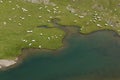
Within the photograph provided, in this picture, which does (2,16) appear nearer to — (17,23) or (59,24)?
(17,23)

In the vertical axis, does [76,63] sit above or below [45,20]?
above

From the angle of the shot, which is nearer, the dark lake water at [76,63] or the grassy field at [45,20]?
the dark lake water at [76,63]

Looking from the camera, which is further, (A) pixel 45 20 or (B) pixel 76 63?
(A) pixel 45 20

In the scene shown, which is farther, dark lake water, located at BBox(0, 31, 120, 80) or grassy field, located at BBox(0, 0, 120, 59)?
grassy field, located at BBox(0, 0, 120, 59)
